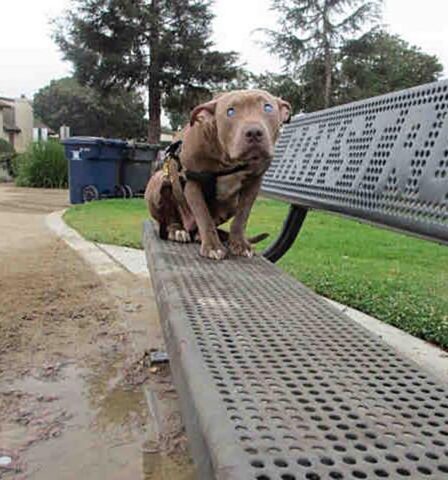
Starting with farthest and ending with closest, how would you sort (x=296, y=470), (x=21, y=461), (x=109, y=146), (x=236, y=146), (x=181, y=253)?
(x=109, y=146)
(x=181, y=253)
(x=236, y=146)
(x=21, y=461)
(x=296, y=470)

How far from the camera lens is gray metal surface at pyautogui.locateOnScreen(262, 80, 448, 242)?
5.52ft

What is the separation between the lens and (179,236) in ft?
8.85

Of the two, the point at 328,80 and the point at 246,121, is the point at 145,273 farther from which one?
the point at 328,80

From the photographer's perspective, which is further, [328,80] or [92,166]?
[328,80]

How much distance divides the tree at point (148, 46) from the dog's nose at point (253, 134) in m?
16.4

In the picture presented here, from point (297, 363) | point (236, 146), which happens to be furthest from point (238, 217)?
point (297, 363)

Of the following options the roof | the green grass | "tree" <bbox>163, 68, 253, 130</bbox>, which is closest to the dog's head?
the green grass

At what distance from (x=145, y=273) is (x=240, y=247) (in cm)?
195

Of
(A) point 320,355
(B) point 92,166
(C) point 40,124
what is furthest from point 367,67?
(C) point 40,124

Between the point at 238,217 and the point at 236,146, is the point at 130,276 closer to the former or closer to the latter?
the point at 238,217

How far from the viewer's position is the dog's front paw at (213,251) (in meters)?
2.29

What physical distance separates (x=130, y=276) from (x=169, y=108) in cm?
1591

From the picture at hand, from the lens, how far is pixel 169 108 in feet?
63.5

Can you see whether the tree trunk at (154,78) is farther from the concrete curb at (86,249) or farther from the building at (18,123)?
the building at (18,123)
